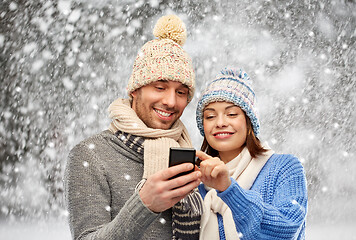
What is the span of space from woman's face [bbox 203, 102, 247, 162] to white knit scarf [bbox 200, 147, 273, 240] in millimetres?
57

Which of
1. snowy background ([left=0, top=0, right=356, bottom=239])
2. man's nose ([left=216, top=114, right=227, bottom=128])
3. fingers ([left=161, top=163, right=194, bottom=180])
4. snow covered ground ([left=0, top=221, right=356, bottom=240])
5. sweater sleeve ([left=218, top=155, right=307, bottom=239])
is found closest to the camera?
fingers ([left=161, top=163, right=194, bottom=180])

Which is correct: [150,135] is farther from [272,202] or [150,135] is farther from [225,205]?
[272,202]

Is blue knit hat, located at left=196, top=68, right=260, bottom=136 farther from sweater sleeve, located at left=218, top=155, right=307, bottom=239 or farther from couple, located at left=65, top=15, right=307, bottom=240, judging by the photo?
sweater sleeve, located at left=218, top=155, right=307, bottom=239

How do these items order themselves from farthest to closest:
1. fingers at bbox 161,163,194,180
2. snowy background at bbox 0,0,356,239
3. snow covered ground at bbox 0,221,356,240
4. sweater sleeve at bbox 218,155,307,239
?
snowy background at bbox 0,0,356,239 < snow covered ground at bbox 0,221,356,240 < sweater sleeve at bbox 218,155,307,239 < fingers at bbox 161,163,194,180

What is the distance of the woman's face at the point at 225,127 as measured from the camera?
1521 millimetres

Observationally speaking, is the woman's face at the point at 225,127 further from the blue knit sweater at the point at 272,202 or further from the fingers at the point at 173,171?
the fingers at the point at 173,171

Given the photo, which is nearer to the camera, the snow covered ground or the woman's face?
the woman's face

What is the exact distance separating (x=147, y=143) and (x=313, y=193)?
3.69 metres

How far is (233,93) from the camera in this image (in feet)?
4.98

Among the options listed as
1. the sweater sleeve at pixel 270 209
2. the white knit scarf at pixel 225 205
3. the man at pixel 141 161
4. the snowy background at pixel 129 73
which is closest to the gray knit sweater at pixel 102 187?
the man at pixel 141 161

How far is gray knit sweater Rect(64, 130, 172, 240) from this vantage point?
1.29 m

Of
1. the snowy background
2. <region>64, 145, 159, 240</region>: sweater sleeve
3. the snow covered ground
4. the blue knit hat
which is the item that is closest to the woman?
the blue knit hat

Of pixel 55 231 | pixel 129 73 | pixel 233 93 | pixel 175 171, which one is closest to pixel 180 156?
pixel 175 171

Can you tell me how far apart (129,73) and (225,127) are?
2.86m
